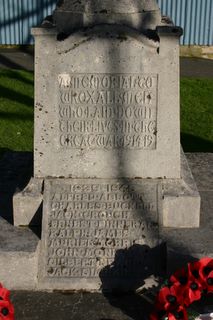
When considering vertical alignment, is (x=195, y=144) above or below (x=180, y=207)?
below

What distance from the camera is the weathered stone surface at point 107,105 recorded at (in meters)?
4.91

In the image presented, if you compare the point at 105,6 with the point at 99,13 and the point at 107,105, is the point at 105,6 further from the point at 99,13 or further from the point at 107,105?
the point at 107,105

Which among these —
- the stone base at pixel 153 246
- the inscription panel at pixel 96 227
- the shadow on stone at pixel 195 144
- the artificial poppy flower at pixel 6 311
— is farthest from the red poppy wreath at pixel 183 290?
the shadow on stone at pixel 195 144

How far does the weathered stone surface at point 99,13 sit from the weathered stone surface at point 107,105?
0.27 meters

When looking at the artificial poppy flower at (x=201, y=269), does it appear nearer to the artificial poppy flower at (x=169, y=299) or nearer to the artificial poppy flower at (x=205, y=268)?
the artificial poppy flower at (x=205, y=268)

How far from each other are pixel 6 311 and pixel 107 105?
1.76 metres

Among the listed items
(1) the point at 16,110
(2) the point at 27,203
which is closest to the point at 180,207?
(2) the point at 27,203

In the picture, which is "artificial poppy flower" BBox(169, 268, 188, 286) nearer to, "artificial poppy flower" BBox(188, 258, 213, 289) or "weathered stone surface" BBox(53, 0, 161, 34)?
"artificial poppy flower" BBox(188, 258, 213, 289)

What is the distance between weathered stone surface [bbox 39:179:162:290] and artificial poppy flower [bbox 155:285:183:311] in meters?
0.54

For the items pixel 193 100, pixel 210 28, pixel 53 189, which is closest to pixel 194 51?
pixel 210 28

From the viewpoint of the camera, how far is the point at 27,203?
5.11 metres

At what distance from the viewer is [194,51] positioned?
46.8 ft

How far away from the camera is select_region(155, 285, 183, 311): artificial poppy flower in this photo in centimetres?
425

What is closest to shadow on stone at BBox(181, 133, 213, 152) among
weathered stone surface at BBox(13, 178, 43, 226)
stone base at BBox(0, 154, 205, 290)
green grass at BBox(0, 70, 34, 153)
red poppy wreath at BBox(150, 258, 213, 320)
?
green grass at BBox(0, 70, 34, 153)
